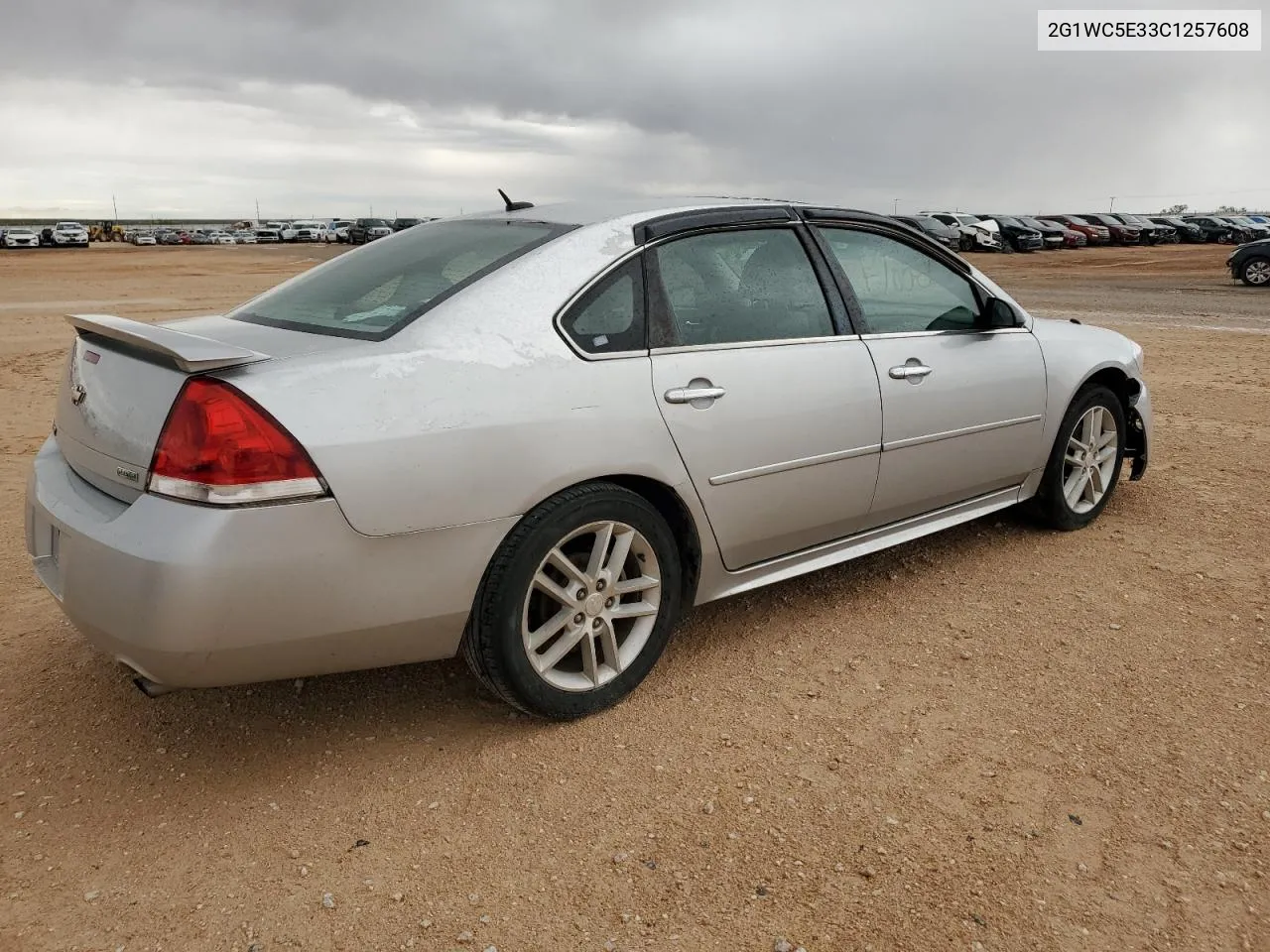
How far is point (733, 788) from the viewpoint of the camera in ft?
8.75

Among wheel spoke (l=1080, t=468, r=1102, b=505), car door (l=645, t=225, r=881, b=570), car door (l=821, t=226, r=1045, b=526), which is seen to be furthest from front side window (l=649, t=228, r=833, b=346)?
wheel spoke (l=1080, t=468, r=1102, b=505)

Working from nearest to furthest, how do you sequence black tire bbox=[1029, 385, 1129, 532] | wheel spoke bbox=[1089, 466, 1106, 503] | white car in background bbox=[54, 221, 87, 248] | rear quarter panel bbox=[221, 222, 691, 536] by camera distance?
rear quarter panel bbox=[221, 222, 691, 536]
black tire bbox=[1029, 385, 1129, 532]
wheel spoke bbox=[1089, 466, 1106, 503]
white car in background bbox=[54, 221, 87, 248]

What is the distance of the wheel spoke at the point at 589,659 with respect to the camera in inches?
116

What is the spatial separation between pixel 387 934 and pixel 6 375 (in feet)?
29.5

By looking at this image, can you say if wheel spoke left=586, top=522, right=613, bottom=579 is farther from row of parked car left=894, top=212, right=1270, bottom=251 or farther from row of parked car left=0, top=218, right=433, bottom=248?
row of parked car left=0, top=218, right=433, bottom=248

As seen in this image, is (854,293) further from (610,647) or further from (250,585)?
(250,585)

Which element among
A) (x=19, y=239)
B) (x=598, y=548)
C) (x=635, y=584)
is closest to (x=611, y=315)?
(x=598, y=548)

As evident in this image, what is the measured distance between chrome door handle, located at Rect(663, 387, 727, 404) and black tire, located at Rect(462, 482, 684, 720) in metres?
0.32

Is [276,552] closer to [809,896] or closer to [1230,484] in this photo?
[809,896]

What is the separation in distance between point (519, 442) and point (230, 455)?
720 mm

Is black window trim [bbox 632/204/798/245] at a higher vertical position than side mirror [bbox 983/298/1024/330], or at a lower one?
higher

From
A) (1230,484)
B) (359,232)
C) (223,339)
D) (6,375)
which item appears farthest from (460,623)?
(359,232)

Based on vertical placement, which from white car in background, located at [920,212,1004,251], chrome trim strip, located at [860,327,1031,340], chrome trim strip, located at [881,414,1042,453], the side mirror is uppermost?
white car in background, located at [920,212,1004,251]

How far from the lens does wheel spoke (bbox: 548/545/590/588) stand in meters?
2.81
